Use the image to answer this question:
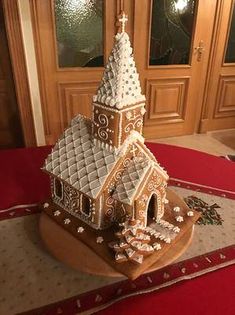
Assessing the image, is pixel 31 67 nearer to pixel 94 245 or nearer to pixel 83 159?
pixel 83 159

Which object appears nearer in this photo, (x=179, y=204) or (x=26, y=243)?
(x=26, y=243)

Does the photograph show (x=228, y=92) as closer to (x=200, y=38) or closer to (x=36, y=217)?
(x=200, y=38)

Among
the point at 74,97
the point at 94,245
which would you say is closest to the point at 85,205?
the point at 94,245

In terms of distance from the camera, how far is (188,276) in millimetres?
898

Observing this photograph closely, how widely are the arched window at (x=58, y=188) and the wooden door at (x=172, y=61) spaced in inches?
95.7

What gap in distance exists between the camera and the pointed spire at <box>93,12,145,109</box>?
91cm

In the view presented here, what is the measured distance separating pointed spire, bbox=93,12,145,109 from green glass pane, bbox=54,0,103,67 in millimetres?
2178

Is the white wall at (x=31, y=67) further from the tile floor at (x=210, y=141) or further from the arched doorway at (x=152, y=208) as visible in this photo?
the arched doorway at (x=152, y=208)

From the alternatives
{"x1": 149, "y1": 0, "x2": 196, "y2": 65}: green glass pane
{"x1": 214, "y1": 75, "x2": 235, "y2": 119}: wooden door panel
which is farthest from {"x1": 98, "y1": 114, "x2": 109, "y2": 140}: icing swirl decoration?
{"x1": 214, "y1": 75, "x2": 235, "y2": 119}: wooden door panel

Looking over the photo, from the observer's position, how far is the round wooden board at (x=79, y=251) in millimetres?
877

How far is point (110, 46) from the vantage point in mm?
3033

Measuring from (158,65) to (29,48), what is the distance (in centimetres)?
146

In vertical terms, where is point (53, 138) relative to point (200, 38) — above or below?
below

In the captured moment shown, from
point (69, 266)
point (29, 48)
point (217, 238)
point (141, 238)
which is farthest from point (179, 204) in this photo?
point (29, 48)
